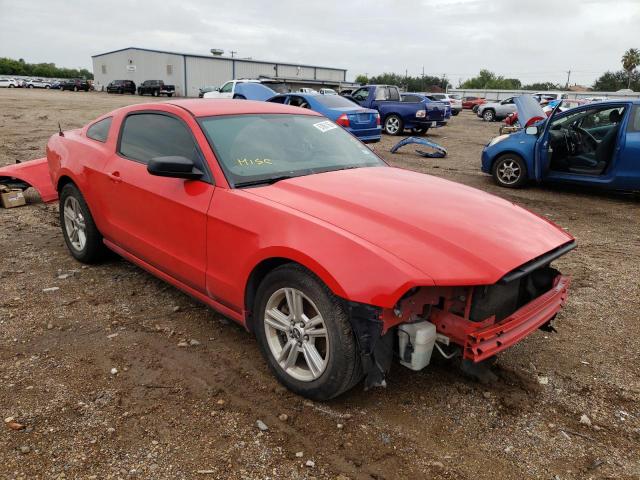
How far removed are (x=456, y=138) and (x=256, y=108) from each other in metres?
15.2

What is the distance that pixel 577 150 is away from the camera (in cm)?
835

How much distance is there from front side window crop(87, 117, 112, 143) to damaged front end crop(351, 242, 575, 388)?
10.1 ft

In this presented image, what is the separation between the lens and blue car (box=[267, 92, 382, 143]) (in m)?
12.7

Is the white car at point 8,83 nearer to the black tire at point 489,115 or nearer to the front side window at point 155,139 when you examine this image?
the black tire at point 489,115

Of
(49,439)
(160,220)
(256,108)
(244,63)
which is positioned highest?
(244,63)

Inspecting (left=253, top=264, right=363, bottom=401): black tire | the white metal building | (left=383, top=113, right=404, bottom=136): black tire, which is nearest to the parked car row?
the white metal building

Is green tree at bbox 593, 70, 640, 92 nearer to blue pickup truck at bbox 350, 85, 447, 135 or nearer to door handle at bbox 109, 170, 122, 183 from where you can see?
blue pickup truck at bbox 350, 85, 447, 135

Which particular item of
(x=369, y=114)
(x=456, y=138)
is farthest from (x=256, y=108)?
(x=456, y=138)

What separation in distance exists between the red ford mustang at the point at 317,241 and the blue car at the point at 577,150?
5468 mm

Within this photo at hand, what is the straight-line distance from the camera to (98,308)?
3816mm

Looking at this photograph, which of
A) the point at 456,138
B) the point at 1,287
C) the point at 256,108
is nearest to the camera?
the point at 256,108

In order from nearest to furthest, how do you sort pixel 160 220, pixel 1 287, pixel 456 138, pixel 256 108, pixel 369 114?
pixel 160 220 → pixel 256 108 → pixel 1 287 → pixel 369 114 → pixel 456 138

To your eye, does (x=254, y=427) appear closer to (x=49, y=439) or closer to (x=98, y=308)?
(x=49, y=439)

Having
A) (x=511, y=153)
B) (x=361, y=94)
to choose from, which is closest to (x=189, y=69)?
(x=361, y=94)
